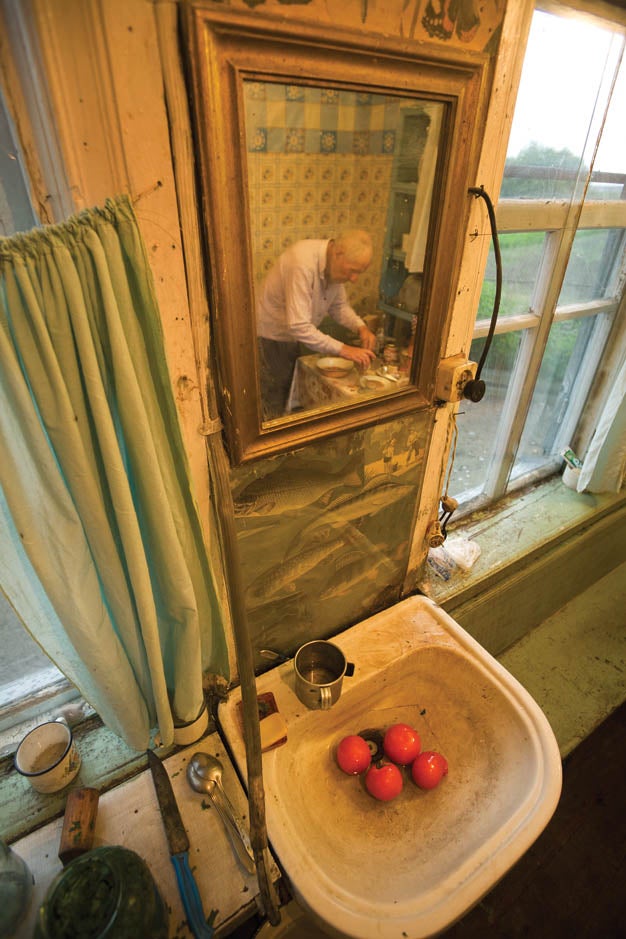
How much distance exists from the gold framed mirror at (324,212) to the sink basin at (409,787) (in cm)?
62

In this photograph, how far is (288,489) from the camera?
3.12ft

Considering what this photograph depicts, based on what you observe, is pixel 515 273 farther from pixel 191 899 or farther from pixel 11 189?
pixel 191 899

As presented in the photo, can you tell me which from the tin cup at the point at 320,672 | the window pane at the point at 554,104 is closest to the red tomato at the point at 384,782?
the tin cup at the point at 320,672

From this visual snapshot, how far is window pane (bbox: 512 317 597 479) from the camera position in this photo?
170 cm

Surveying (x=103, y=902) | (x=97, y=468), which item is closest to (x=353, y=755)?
(x=103, y=902)

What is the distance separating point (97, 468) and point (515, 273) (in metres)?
1.30

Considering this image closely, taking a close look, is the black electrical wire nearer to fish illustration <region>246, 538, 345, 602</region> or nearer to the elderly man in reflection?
the elderly man in reflection

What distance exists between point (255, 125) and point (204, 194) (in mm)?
131

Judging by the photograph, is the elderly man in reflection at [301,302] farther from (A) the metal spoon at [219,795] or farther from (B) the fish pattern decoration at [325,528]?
(A) the metal spoon at [219,795]

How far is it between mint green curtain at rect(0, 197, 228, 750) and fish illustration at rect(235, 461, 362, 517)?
14 centimetres

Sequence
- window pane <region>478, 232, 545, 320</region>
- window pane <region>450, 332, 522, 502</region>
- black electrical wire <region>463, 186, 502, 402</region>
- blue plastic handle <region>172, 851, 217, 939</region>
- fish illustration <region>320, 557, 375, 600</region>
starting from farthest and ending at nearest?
1. window pane <region>450, 332, 522, 502</region>
2. window pane <region>478, 232, 545, 320</region>
3. fish illustration <region>320, 557, 375, 600</region>
4. black electrical wire <region>463, 186, 502, 402</region>
5. blue plastic handle <region>172, 851, 217, 939</region>

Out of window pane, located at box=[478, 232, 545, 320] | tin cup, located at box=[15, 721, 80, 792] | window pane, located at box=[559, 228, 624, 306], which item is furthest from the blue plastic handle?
window pane, located at box=[559, 228, 624, 306]

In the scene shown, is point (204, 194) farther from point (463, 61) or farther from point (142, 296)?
point (463, 61)

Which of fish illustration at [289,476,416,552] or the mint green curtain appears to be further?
fish illustration at [289,476,416,552]
